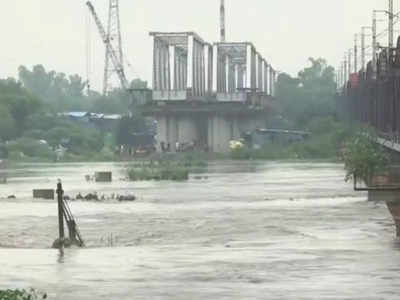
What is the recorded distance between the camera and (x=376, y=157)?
63.9m

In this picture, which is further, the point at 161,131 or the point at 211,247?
the point at 161,131

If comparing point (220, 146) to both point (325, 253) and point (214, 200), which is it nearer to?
point (214, 200)

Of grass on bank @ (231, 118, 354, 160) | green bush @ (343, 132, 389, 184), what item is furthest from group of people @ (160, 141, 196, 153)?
green bush @ (343, 132, 389, 184)

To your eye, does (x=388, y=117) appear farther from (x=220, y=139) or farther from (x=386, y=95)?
(x=220, y=139)

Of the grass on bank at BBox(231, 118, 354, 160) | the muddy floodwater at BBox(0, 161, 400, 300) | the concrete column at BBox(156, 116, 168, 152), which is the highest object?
the concrete column at BBox(156, 116, 168, 152)

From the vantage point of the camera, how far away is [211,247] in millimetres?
41594

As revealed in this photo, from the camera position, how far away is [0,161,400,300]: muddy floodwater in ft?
95.3

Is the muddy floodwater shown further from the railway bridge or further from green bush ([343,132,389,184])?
green bush ([343,132,389,184])

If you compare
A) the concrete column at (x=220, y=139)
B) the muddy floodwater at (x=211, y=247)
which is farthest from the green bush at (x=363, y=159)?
the concrete column at (x=220, y=139)

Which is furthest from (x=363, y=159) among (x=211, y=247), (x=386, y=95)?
(x=386, y=95)

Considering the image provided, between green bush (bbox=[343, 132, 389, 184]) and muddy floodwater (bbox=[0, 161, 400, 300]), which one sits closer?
muddy floodwater (bbox=[0, 161, 400, 300])

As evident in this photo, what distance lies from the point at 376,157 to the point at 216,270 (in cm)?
3217

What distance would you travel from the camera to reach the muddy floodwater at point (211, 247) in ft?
95.3

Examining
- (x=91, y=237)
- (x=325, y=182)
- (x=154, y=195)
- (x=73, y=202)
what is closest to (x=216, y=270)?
(x=91, y=237)
